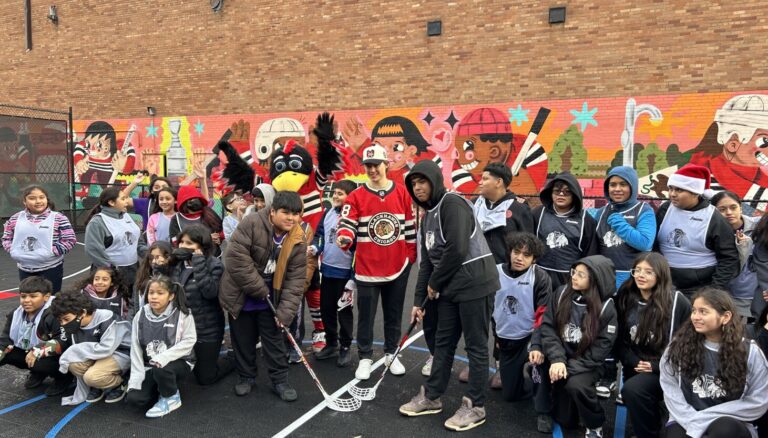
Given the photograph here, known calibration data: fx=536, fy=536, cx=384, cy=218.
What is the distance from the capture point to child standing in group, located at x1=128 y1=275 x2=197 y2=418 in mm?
4223

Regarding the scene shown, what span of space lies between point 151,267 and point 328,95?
9960 millimetres

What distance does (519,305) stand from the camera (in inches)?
173

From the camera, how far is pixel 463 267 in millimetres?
3947

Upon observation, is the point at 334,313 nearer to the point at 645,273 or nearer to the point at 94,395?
the point at 94,395

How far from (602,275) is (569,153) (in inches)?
343

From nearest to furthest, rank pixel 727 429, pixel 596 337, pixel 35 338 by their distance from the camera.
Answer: pixel 727 429
pixel 596 337
pixel 35 338

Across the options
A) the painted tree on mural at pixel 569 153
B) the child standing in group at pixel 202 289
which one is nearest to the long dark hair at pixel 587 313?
the child standing in group at pixel 202 289

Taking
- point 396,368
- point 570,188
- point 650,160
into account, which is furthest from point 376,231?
point 650,160

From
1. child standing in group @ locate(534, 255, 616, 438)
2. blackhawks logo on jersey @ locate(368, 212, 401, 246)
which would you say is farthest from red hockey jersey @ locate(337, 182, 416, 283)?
child standing in group @ locate(534, 255, 616, 438)

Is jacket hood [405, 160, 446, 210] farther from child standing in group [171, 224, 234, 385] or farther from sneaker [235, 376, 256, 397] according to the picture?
sneaker [235, 376, 256, 397]

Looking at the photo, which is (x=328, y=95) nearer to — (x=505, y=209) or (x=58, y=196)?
(x=58, y=196)

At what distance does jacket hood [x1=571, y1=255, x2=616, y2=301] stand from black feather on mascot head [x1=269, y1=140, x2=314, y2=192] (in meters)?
2.71

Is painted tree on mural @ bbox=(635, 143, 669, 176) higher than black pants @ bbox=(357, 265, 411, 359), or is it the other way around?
painted tree on mural @ bbox=(635, 143, 669, 176)

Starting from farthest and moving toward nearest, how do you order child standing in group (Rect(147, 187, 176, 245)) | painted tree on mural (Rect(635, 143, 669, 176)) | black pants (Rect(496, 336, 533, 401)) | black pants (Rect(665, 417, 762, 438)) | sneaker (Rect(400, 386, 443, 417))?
painted tree on mural (Rect(635, 143, 669, 176))
child standing in group (Rect(147, 187, 176, 245))
black pants (Rect(496, 336, 533, 401))
sneaker (Rect(400, 386, 443, 417))
black pants (Rect(665, 417, 762, 438))
